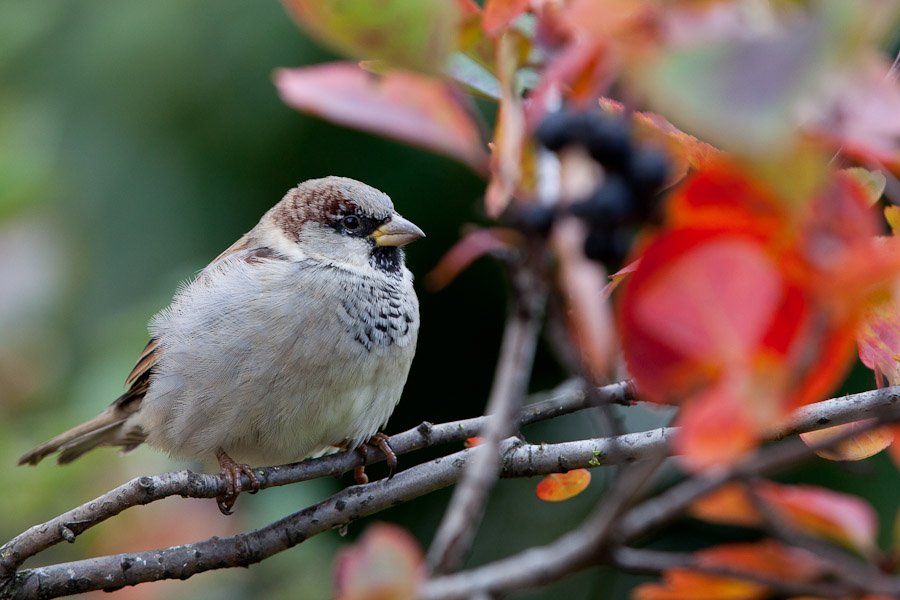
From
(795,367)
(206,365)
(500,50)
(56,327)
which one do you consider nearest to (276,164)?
(56,327)

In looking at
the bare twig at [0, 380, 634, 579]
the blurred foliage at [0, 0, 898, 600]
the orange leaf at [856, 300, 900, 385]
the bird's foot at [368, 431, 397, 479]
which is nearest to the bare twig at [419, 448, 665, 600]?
the orange leaf at [856, 300, 900, 385]

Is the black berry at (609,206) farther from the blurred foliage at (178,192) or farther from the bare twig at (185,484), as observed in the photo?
the blurred foliage at (178,192)

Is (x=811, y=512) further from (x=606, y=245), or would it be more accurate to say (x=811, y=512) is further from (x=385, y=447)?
(x=385, y=447)

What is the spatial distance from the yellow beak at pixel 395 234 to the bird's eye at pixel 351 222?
51mm

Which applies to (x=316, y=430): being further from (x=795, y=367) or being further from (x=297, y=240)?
(x=795, y=367)

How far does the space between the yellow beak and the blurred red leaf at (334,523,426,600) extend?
1707mm

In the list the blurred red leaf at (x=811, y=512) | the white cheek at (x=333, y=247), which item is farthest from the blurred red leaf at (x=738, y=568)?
the white cheek at (x=333, y=247)

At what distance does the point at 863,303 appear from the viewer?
0.52 meters

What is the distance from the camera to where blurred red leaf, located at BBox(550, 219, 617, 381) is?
50cm

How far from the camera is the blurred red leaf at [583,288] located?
501 mm

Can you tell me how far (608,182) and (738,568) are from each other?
0.36 meters

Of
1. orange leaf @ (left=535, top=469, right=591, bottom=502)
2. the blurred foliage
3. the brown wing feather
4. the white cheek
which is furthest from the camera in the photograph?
the blurred foliage

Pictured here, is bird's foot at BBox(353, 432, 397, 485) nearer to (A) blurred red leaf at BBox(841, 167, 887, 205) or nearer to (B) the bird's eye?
(B) the bird's eye

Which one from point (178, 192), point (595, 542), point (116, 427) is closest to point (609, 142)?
point (595, 542)
